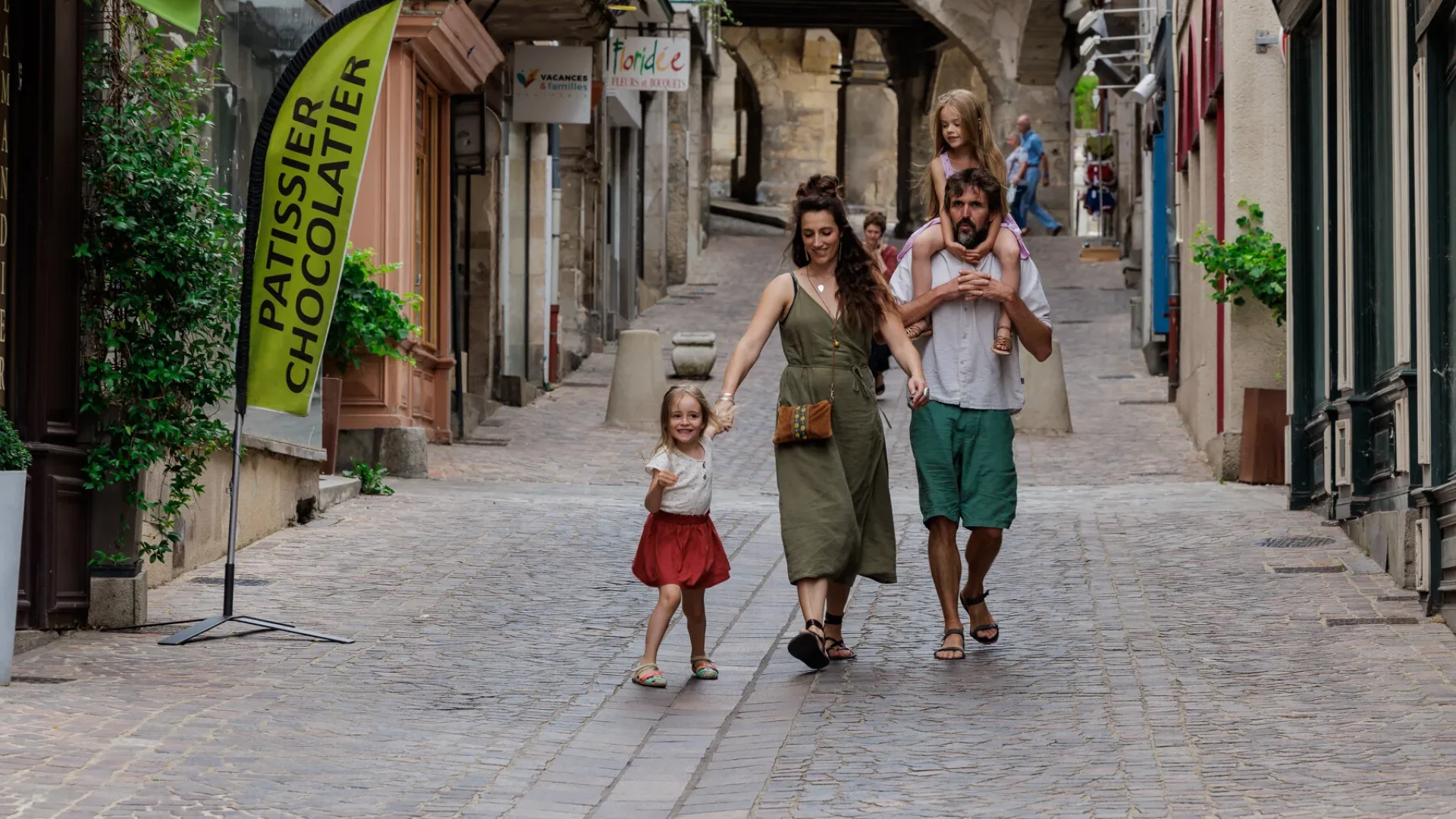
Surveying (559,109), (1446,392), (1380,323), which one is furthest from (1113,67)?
(1446,392)

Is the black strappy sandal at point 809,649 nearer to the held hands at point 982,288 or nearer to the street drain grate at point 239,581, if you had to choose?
the held hands at point 982,288

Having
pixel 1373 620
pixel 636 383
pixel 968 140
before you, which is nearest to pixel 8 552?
pixel 968 140

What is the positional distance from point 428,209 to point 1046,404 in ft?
17.6

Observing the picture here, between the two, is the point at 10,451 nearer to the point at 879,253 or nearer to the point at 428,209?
the point at 428,209

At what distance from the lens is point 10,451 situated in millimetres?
7062

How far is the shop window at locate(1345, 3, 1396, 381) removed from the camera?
9.93 metres

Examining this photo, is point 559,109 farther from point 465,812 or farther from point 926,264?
point 465,812

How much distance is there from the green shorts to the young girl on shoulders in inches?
10.9

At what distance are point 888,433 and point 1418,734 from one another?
12178 millimetres

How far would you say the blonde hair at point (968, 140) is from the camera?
25.7 feet

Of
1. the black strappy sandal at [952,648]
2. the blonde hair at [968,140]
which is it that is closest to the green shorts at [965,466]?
the black strappy sandal at [952,648]

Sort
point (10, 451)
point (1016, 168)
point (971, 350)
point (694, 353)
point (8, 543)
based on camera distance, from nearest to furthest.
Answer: point (8, 543) < point (10, 451) < point (971, 350) < point (694, 353) < point (1016, 168)

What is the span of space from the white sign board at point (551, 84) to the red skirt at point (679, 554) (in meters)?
14.6

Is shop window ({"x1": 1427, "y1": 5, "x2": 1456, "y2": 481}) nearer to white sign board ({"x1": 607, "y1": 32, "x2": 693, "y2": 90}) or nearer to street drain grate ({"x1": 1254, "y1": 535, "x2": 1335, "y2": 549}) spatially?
street drain grate ({"x1": 1254, "y1": 535, "x2": 1335, "y2": 549})
